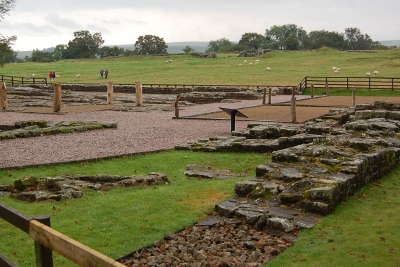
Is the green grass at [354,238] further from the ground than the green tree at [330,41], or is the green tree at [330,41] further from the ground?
the green tree at [330,41]

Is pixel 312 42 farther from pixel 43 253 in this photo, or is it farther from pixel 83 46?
pixel 43 253

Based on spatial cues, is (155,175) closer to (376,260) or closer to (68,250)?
(376,260)

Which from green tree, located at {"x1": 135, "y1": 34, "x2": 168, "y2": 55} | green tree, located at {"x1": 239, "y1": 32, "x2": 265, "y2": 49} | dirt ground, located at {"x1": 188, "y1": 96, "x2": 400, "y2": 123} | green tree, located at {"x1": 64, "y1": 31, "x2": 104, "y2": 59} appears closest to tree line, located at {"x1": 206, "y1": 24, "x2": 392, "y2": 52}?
green tree, located at {"x1": 239, "y1": 32, "x2": 265, "y2": 49}

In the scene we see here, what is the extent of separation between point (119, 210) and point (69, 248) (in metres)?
5.22

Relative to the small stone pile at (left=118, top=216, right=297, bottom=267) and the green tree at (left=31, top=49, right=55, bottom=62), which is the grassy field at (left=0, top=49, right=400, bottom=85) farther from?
the small stone pile at (left=118, top=216, right=297, bottom=267)

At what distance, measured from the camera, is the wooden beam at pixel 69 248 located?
142 inches

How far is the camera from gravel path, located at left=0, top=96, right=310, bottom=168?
14906 mm

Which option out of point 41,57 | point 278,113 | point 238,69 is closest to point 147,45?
point 41,57

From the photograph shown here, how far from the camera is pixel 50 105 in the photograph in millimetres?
35000

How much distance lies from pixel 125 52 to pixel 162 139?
122 metres

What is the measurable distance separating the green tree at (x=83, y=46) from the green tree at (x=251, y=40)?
1567 inches

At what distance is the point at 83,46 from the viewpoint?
438 ft

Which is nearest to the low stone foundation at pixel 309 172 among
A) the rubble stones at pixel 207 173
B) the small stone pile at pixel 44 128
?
the rubble stones at pixel 207 173

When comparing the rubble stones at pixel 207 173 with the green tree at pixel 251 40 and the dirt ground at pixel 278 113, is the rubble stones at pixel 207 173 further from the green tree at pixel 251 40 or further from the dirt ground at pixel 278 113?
the green tree at pixel 251 40
